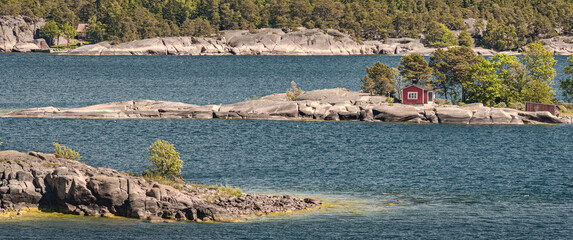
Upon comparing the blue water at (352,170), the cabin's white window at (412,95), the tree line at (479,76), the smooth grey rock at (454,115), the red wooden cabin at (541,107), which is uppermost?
the tree line at (479,76)

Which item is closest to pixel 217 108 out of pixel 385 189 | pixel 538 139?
pixel 538 139

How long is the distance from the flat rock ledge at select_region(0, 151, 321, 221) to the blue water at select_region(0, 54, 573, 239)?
124cm

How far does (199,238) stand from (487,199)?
985 inches

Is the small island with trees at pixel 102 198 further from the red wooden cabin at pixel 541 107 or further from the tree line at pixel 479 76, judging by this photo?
the red wooden cabin at pixel 541 107

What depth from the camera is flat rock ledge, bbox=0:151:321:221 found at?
50625 mm

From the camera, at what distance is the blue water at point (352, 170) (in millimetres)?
49688

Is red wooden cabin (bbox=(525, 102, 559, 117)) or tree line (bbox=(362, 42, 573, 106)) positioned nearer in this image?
red wooden cabin (bbox=(525, 102, 559, 117))

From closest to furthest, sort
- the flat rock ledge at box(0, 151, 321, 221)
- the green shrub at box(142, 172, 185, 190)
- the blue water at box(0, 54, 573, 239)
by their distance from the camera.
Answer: the blue water at box(0, 54, 573, 239)
the flat rock ledge at box(0, 151, 321, 221)
the green shrub at box(142, 172, 185, 190)

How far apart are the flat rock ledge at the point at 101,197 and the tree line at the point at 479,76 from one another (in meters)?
67.8

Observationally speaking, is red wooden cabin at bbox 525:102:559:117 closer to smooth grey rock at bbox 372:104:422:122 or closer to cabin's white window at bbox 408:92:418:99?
cabin's white window at bbox 408:92:418:99

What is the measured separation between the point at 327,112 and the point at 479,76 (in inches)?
933

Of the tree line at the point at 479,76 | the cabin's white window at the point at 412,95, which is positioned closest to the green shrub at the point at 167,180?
the cabin's white window at the point at 412,95

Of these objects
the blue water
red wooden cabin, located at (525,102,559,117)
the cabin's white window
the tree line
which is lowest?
the blue water

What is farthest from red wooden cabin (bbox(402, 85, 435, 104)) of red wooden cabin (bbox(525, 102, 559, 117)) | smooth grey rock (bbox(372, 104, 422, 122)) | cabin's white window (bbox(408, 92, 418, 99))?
red wooden cabin (bbox(525, 102, 559, 117))
